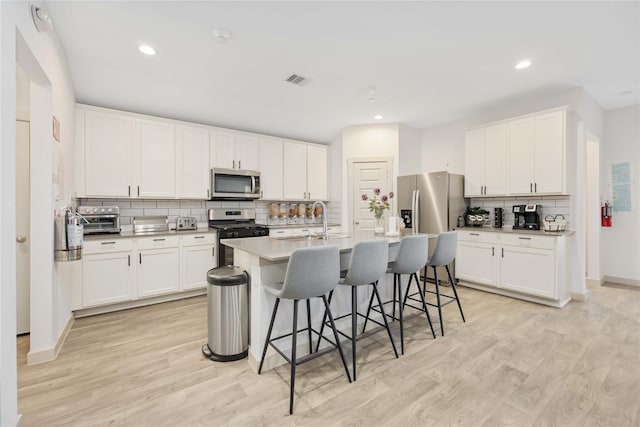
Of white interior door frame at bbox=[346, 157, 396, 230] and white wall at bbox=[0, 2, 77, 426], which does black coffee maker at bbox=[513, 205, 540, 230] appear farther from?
white wall at bbox=[0, 2, 77, 426]

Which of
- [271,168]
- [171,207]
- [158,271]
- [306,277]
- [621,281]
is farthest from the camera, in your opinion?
[271,168]

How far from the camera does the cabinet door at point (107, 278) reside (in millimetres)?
3162

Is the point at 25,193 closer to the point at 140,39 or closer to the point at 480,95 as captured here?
the point at 140,39

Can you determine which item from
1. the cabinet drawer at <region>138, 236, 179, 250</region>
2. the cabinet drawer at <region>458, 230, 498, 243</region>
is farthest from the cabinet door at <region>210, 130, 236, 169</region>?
the cabinet drawer at <region>458, 230, 498, 243</region>

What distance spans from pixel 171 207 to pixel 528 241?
16.2ft

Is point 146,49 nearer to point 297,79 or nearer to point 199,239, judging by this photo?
point 297,79

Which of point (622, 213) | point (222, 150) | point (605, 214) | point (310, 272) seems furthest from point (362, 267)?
point (622, 213)

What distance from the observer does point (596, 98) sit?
13.1ft

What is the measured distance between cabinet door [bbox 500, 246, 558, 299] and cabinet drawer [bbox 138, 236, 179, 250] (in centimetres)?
439

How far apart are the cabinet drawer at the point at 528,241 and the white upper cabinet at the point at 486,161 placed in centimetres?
70

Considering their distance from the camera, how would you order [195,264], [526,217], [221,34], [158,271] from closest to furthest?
1. [221,34]
2. [158,271]
3. [195,264]
4. [526,217]

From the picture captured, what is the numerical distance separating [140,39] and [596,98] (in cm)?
565

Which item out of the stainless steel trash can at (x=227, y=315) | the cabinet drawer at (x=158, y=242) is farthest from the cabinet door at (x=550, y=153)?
the cabinet drawer at (x=158, y=242)

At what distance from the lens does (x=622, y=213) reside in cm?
433
